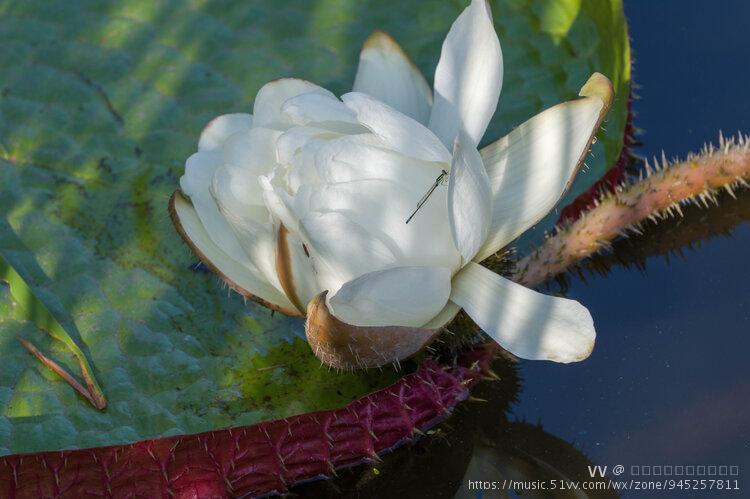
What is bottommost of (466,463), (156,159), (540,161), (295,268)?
(466,463)

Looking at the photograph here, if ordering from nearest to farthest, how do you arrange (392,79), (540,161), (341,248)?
(341,248) < (540,161) < (392,79)

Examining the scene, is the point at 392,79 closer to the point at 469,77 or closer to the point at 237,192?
the point at 469,77

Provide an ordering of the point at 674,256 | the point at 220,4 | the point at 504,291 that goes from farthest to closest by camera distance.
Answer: the point at 220,4, the point at 674,256, the point at 504,291

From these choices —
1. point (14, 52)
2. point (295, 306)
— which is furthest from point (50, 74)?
point (295, 306)

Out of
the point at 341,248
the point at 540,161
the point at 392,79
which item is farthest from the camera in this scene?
the point at 392,79

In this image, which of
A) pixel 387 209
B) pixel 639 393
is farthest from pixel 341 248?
pixel 639 393

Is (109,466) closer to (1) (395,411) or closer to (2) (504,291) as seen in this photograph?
A: (1) (395,411)

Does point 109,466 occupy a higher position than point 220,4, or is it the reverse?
point 220,4
